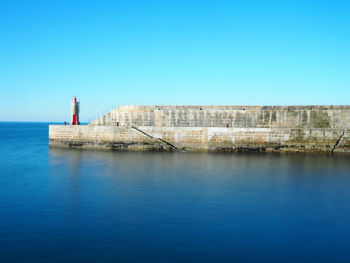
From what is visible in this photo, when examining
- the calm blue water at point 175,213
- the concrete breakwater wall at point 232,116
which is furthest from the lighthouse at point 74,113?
the calm blue water at point 175,213

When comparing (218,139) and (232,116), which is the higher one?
(232,116)

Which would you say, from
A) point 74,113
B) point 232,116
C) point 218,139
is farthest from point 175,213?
point 74,113

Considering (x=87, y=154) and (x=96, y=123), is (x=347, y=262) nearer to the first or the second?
(x=87, y=154)

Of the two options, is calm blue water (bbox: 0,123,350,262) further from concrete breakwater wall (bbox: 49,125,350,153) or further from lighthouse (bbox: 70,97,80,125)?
lighthouse (bbox: 70,97,80,125)

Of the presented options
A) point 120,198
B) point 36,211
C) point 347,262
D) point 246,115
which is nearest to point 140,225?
point 120,198

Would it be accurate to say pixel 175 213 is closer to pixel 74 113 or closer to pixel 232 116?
pixel 232 116

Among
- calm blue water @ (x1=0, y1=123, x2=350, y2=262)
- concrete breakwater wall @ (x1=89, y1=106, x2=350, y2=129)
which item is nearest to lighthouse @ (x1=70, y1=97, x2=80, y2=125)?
concrete breakwater wall @ (x1=89, y1=106, x2=350, y2=129)

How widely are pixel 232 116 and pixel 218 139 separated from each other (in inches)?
128

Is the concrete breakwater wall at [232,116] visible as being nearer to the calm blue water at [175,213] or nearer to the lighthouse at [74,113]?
the lighthouse at [74,113]

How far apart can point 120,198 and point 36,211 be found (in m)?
3.59

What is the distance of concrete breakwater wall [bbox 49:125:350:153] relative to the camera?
29562mm

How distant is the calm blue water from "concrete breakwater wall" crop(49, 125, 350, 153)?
23.3ft

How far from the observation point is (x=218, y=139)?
3008 centimetres

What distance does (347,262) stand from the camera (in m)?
8.86
